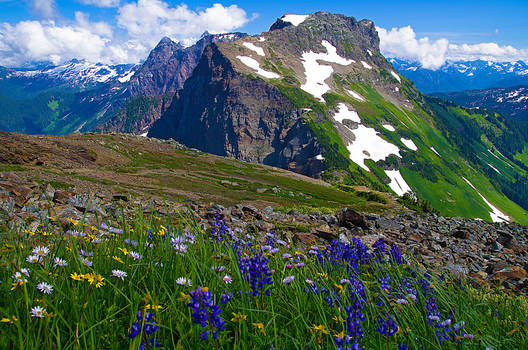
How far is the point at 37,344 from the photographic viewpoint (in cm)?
185

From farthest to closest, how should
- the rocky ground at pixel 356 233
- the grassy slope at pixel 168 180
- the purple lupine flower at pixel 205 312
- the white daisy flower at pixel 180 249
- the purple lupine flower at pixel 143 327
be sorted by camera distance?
1. the grassy slope at pixel 168 180
2. the rocky ground at pixel 356 233
3. the white daisy flower at pixel 180 249
4. the purple lupine flower at pixel 205 312
5. the purple lupine flower at pixel 143 327

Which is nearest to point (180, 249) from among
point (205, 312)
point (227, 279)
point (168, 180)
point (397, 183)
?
point (227, 279)

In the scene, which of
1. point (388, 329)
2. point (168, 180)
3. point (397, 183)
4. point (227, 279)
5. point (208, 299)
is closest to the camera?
point (208, 299)

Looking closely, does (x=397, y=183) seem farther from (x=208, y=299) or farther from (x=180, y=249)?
(x=208, y=299)

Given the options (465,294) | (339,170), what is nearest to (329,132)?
(339,170)

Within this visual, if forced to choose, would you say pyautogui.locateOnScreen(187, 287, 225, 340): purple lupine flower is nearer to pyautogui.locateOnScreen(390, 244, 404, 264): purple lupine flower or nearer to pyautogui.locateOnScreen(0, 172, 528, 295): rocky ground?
pyautogui.locateOnScreen(390, 244, 404, 264): purple lupine flower

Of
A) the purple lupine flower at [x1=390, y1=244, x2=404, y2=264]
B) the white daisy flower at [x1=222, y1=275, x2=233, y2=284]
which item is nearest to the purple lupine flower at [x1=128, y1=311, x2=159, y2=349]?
the white daisy flower at [x1=222, y1=275, x2=233, y2=284]

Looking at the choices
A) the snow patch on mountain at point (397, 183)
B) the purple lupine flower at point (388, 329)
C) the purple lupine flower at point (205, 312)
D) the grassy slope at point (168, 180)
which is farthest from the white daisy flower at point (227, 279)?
the snow patch on mountain at point (397, 183)

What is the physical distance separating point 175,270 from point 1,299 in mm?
1386

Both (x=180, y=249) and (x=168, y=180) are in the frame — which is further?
(x=168, y=180)

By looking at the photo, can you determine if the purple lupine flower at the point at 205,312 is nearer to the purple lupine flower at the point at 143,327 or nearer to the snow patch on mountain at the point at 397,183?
the purple lupine flower at the point at 143,327

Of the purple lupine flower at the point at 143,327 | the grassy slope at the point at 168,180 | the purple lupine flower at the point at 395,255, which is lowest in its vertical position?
the grassy slope at the point at 168,180

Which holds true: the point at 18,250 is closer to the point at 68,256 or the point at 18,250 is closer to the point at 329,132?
the point at 68,256

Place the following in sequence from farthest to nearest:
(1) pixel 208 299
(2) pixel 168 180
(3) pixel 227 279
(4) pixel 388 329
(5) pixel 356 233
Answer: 1. (2) pixel 168 180
2. (5) pixel 356 233
3. (3) pixel 227 279
4. (4) pixel 388 329
5. (1) pixel 208 299
